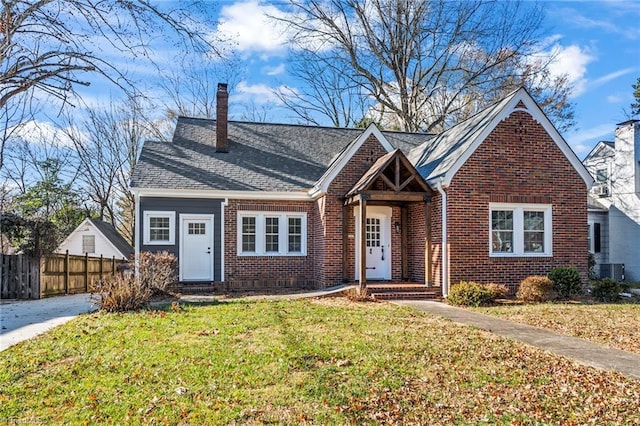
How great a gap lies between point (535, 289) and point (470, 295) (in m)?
2.00

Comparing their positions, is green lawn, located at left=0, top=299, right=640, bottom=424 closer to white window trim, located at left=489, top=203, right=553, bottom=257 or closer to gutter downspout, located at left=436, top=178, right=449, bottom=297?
gutter downspout, located at left=436, top=178, right=449, bottom=297

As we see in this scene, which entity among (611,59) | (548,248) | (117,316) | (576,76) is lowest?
(117,316)

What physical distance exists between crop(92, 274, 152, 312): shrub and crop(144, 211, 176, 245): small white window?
3.83 m

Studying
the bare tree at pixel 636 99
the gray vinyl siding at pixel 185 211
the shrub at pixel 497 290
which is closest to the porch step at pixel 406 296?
the shrub at pixel 497 290

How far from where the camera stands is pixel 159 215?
48.8 feet

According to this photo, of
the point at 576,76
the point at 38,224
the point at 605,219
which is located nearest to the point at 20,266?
the point at 38,224

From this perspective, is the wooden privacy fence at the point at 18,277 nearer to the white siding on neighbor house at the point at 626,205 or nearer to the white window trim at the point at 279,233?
the white window trim at the point at 279,233

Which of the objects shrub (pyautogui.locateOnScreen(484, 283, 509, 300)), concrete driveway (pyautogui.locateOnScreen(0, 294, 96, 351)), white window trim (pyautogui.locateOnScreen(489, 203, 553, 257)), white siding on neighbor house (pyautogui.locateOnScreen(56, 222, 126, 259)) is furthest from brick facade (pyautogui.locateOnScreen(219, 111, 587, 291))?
white siding on neighbor house (pyautogui.locateOnScreen(56, 222, 126, 259))

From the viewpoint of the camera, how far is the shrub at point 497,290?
12.1 metres

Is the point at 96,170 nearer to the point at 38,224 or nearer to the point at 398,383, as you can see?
the point at 38,224

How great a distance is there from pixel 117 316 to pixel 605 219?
77.8 ft

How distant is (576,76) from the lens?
2662 cm

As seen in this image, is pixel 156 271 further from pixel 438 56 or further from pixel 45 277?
pixel 438 56

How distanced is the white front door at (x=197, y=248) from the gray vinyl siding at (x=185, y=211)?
0.51ft
